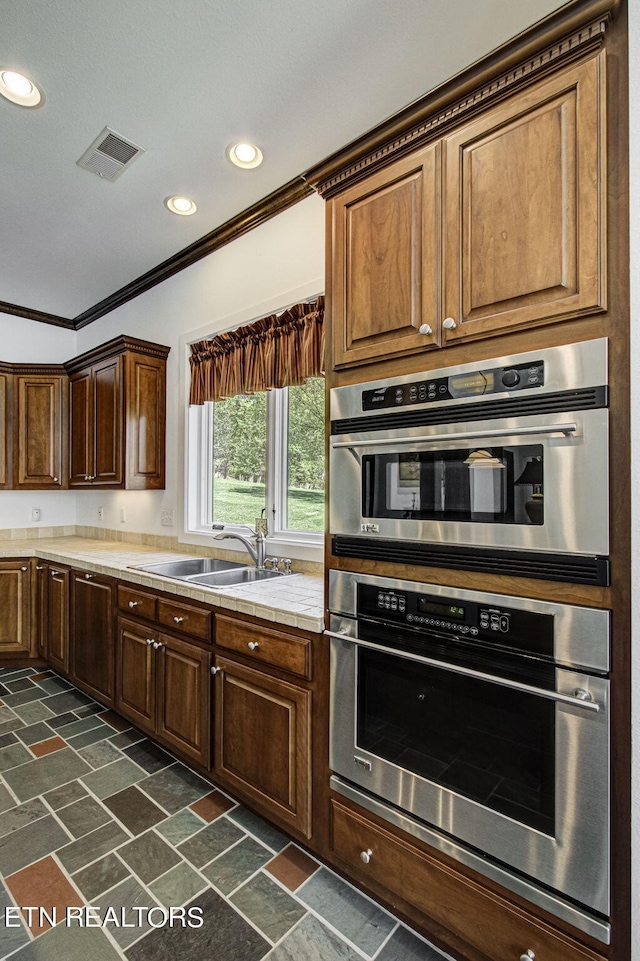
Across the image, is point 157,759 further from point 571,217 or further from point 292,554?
point 571,217

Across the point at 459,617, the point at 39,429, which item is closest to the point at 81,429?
the point at 39,429

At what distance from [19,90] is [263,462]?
6.58ft

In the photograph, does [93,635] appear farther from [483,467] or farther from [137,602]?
[483,467]

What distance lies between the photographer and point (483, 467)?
1306 millimetres

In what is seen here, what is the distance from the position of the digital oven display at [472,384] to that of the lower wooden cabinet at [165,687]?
5.02 ft

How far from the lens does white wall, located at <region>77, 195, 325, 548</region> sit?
2576mm

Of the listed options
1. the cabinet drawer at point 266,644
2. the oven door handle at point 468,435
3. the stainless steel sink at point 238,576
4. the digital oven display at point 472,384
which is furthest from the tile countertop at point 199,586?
the digital oven display at point 472,384

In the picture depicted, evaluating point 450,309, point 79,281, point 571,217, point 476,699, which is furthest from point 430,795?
point 79,281

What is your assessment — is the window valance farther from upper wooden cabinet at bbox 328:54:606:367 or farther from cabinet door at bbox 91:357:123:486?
upper wooden cabinet at bbox 328:54:606:367

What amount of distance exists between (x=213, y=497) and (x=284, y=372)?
1181mm

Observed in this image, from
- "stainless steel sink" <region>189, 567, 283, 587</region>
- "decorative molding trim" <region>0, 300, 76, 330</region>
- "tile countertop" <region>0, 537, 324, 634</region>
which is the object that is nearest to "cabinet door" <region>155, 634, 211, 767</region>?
"tile countertop" <region>0, 537, 324, 634</region>

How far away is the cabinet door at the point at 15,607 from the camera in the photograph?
11.8 ft

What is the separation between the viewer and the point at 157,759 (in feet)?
7.97

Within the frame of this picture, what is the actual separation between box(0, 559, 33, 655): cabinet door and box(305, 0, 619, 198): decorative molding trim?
11.3 ft
